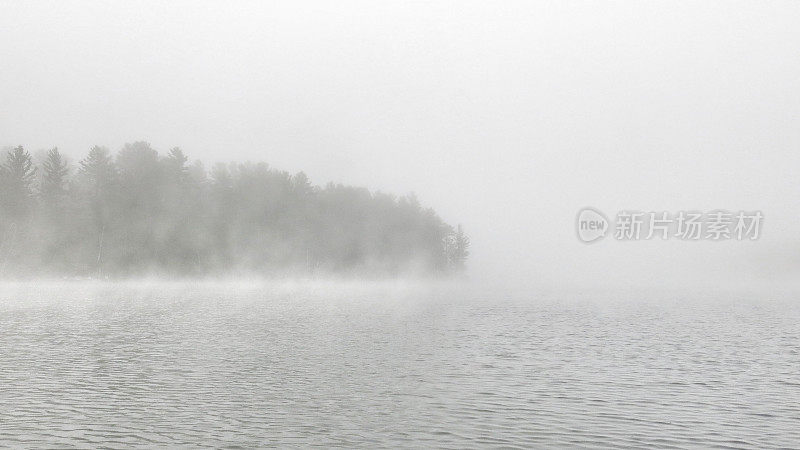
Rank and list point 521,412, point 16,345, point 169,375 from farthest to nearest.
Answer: point 16,345 → point 169,375 → point 521,412

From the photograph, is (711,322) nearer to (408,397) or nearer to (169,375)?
(408,397)

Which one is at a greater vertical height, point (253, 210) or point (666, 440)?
point (253, 210)

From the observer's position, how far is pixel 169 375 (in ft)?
119

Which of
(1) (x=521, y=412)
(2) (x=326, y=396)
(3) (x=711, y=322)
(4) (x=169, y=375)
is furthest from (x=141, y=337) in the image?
(3) (x=711, y=322)

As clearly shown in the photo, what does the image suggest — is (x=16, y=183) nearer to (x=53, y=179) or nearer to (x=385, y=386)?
(x=53, y=179)

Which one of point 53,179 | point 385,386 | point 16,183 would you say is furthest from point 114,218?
point 385,386

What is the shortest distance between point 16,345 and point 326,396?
1031 inches

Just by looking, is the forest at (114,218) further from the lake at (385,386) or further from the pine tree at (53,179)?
the lake at (385,386)

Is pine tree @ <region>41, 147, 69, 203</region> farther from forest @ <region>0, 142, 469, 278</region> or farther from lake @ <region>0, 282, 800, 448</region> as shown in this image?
lake @ <region>0, 282, 800, 448</region>

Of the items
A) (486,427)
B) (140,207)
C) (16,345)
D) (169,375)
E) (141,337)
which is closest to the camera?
(486,427)

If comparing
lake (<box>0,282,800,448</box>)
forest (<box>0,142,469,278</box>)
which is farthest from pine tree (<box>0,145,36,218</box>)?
lake (<box>0,282,800,448</box>)

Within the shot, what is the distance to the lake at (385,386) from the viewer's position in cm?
2502

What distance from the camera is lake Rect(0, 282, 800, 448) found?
25016mm

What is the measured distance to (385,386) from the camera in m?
34.8
